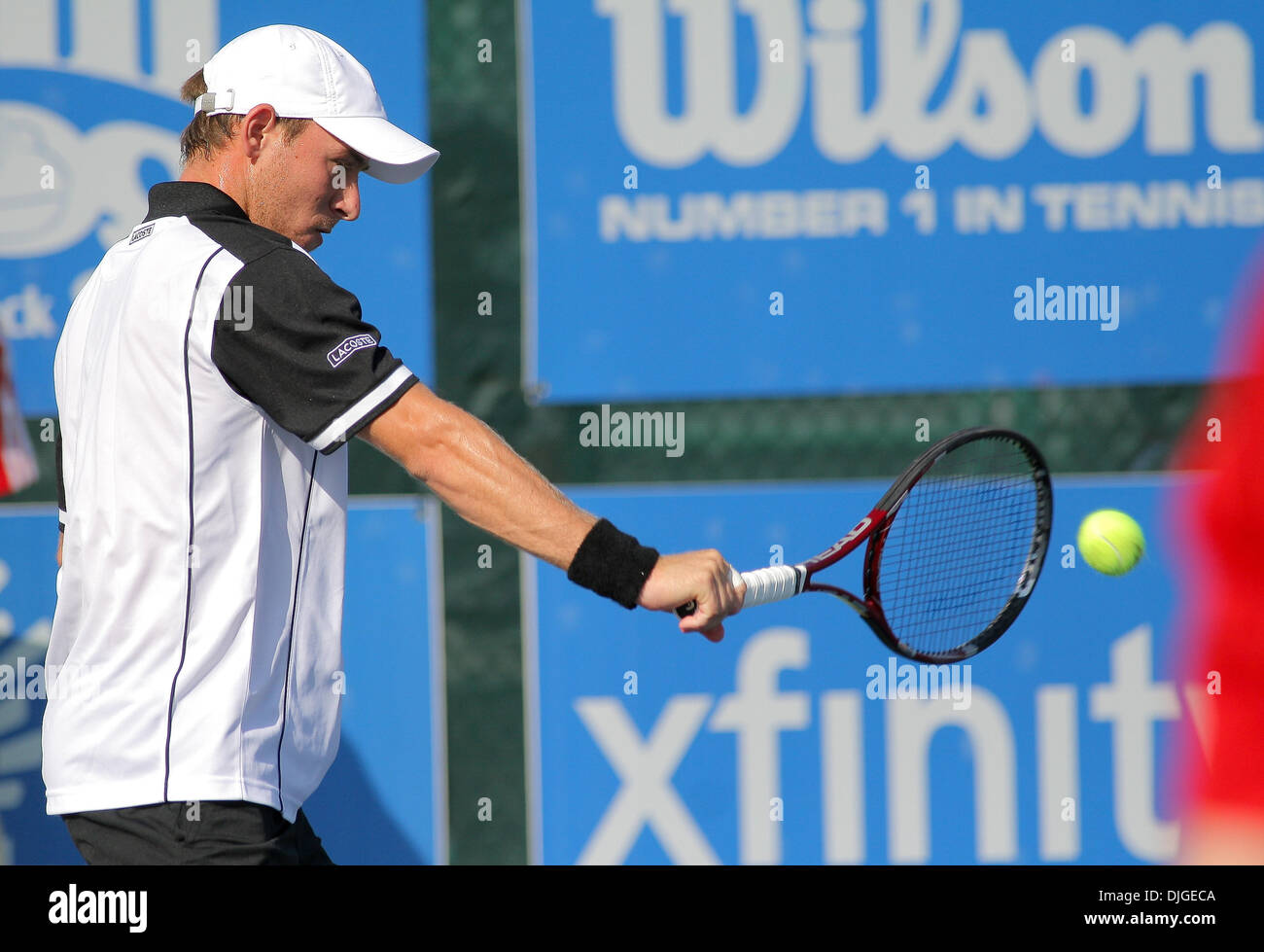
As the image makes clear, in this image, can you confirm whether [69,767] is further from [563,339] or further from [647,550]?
[563,339]

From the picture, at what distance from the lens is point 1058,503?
10.6 ft

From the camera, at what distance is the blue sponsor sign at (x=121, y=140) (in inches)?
125

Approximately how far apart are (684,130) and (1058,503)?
133cm

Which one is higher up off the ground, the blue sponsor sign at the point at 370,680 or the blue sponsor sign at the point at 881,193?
the blue sponsor sign at the point at 881,193

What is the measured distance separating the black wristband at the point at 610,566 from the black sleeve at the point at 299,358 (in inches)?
13.6

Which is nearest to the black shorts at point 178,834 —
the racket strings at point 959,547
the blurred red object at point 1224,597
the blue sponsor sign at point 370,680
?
the blue sponsor sign at point 370,680

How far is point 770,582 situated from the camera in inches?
81.0

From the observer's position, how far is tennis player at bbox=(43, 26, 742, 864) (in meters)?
1.78

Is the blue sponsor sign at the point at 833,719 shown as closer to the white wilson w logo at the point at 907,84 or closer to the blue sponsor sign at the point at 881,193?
the blue sponsor sign at the point at 881,193

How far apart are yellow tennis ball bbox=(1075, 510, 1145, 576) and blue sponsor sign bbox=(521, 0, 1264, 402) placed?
0.37 m

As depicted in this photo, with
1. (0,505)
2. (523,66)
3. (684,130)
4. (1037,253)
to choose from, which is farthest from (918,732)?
(0,505)

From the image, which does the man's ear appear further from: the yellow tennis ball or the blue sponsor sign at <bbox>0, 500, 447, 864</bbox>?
the yellow tennis ball

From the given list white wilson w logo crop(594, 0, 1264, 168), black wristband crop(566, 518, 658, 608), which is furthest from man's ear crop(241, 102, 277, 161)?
white wilson w logo crop(594, 0, 1264, 168)

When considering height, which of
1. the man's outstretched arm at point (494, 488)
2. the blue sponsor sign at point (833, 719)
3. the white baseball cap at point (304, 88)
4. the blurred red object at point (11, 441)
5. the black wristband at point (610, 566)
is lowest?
the blue sponsor sign at point (833, 719)
